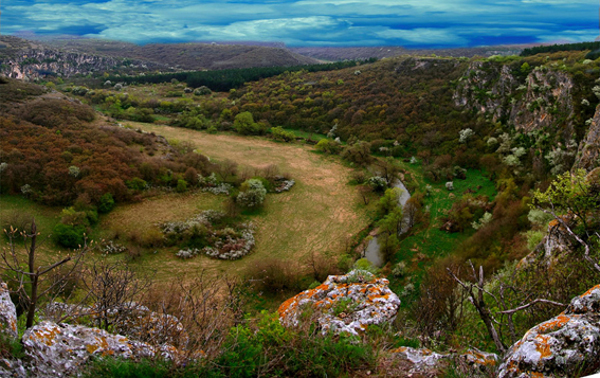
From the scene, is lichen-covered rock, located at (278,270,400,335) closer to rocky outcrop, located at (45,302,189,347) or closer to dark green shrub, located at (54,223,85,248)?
rocky outcrop, located at (45,302,189,347)

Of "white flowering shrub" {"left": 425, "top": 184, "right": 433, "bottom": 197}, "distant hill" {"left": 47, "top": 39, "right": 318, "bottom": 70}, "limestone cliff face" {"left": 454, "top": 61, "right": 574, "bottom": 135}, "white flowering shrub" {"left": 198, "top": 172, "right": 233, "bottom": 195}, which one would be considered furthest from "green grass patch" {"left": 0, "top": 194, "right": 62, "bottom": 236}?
"distant hill" {"left": 47, "top": 39, "right": 318, "bottom": 70}

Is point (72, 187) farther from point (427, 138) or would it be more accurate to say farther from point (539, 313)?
point (427, 138)

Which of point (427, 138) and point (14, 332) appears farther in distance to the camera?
point (427, 138)

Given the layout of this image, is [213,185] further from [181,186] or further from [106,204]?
[106,204]

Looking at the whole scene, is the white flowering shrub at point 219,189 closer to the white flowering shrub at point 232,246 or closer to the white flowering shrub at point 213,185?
the white flowering shrub at point 213,185

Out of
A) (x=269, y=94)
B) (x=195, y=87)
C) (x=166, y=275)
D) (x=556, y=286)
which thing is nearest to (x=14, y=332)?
(x=556, y=286)

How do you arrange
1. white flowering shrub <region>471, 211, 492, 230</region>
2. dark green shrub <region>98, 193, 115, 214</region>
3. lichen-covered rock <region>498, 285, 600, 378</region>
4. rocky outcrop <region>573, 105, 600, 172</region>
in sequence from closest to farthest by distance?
lichen-covered rock <region>498, 285, 600, 378</region>
rocky outcrop <region>573, 105, 600, 172</region>
white flowering shrub <region>471, 211, 492, 230</region>
dark green shrub <region>98, 193, 115, 214</region>
